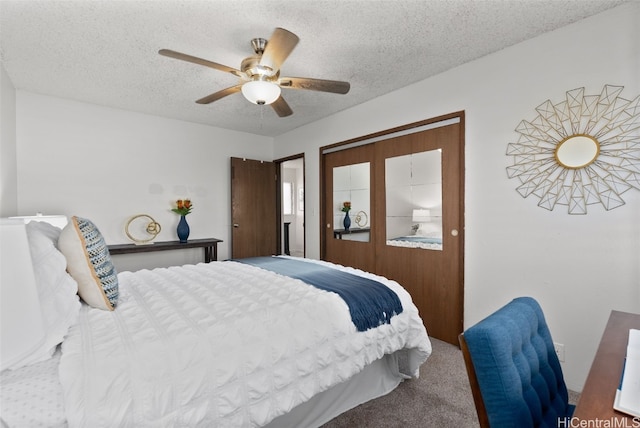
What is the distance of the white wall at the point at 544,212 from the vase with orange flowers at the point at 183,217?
3067 millimetres

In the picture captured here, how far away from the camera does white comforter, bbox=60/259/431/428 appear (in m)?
1.01

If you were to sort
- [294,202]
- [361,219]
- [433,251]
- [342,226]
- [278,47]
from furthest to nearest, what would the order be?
1. [294,202]
2. [342,226]
3. [361,219]
4. [433,251]
5. [278,47]

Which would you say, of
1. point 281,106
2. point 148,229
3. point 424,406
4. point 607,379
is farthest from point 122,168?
→ point 607,379

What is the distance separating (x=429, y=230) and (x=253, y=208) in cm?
283

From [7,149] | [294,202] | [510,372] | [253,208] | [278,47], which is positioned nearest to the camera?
[510,372]

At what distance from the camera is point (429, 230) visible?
9.99 feet

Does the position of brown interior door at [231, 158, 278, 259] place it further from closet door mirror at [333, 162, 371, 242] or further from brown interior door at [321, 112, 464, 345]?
brown interior door at [321, 112, 464, 345]

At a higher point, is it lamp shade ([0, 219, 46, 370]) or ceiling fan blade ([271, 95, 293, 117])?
ceiling fan blade ([271, 95, 293, 117])

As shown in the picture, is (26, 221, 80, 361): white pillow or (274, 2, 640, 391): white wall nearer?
(26, 221, 80, 361): white pillow

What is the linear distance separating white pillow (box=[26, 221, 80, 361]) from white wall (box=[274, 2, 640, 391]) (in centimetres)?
276

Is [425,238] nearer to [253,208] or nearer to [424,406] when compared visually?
[424,406]

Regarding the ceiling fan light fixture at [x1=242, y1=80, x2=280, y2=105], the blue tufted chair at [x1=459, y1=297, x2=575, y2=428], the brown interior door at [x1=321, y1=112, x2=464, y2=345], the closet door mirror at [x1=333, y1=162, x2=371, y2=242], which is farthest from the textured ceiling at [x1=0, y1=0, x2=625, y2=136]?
the blue tufted chair at [x1=459, y1=297, x2=575, y2=428]

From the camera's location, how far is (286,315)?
5.00ft

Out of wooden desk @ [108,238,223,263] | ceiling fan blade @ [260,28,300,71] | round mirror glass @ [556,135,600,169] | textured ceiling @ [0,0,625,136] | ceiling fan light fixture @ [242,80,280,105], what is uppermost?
textured ceiling @ [0,0,625,136]
